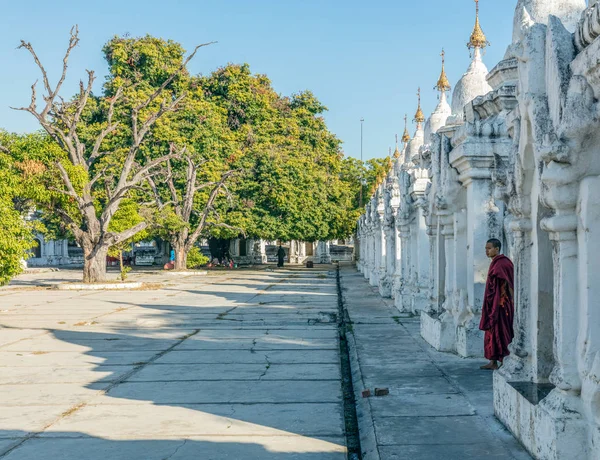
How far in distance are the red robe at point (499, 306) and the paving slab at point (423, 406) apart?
0.40 m

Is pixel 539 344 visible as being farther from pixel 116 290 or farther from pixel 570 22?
pixel 116 290

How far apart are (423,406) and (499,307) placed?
148cm

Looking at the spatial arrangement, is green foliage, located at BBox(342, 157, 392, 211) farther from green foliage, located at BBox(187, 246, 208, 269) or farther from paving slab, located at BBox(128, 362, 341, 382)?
paving slab, located at BBox(128, 362, 341, 382)

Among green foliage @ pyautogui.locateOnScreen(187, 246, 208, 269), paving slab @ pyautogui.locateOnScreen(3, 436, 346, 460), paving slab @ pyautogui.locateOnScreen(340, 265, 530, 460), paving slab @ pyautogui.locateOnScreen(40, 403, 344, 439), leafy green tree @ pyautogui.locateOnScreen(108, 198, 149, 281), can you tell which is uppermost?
leafy green tree @ pyautogui.locateOnScreen(108, 198, 149, 281)

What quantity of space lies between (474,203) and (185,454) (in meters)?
4.75

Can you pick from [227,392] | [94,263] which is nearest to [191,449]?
[227,392]

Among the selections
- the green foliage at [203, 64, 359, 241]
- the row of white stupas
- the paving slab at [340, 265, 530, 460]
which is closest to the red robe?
the paving slab at [340, 265, 530, 460]

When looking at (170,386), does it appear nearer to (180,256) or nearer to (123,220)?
(123,220)

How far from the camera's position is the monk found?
7.10 m

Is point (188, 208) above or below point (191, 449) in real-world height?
above

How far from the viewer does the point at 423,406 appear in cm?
622

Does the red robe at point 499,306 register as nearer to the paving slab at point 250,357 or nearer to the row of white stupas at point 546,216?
the row of white stupas at point 546,216

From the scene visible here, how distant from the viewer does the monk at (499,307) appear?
710cm

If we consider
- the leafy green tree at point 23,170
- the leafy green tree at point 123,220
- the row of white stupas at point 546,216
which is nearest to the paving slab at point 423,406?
the row of white stupas at point 546,216
